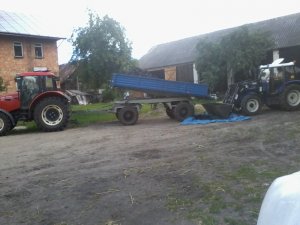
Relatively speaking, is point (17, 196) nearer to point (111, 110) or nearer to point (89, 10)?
point (111, 110)

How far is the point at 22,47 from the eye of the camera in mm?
28547

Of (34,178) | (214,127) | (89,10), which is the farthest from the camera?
(89,10)

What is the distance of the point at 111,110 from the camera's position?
1647cm

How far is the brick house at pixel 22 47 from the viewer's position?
27578 millimetres

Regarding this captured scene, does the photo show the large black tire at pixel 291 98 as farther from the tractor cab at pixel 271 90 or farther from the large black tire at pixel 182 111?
the large black tire at pixel 182 111

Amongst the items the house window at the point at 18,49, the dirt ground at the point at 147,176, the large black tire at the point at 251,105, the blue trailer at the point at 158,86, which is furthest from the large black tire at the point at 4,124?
the house window at the point at 18,49

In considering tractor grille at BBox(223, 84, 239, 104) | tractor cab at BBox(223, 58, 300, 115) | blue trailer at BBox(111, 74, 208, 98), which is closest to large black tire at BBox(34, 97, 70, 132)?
blue trailer at BBox(111, 74, 208, 98)

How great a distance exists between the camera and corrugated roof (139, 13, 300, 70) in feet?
91.0

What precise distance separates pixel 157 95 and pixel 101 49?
7247 mm

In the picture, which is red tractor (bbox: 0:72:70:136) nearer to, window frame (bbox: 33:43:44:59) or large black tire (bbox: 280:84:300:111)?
large black tire (bbox: 280:84:300:111)

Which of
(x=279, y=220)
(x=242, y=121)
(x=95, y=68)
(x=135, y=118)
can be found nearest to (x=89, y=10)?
(x=95, y=68)

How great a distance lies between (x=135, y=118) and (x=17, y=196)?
31.9 ft

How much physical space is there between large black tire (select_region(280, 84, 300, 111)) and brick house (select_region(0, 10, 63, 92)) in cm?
1816

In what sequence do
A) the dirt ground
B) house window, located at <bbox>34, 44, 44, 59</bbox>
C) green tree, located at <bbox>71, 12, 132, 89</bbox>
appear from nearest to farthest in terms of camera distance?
the dirt ground, green tree, located at <bbox>71, 12, 132, 89</bbox>, house window, located at <bbox>34, 44, 44, 59</bbox>
